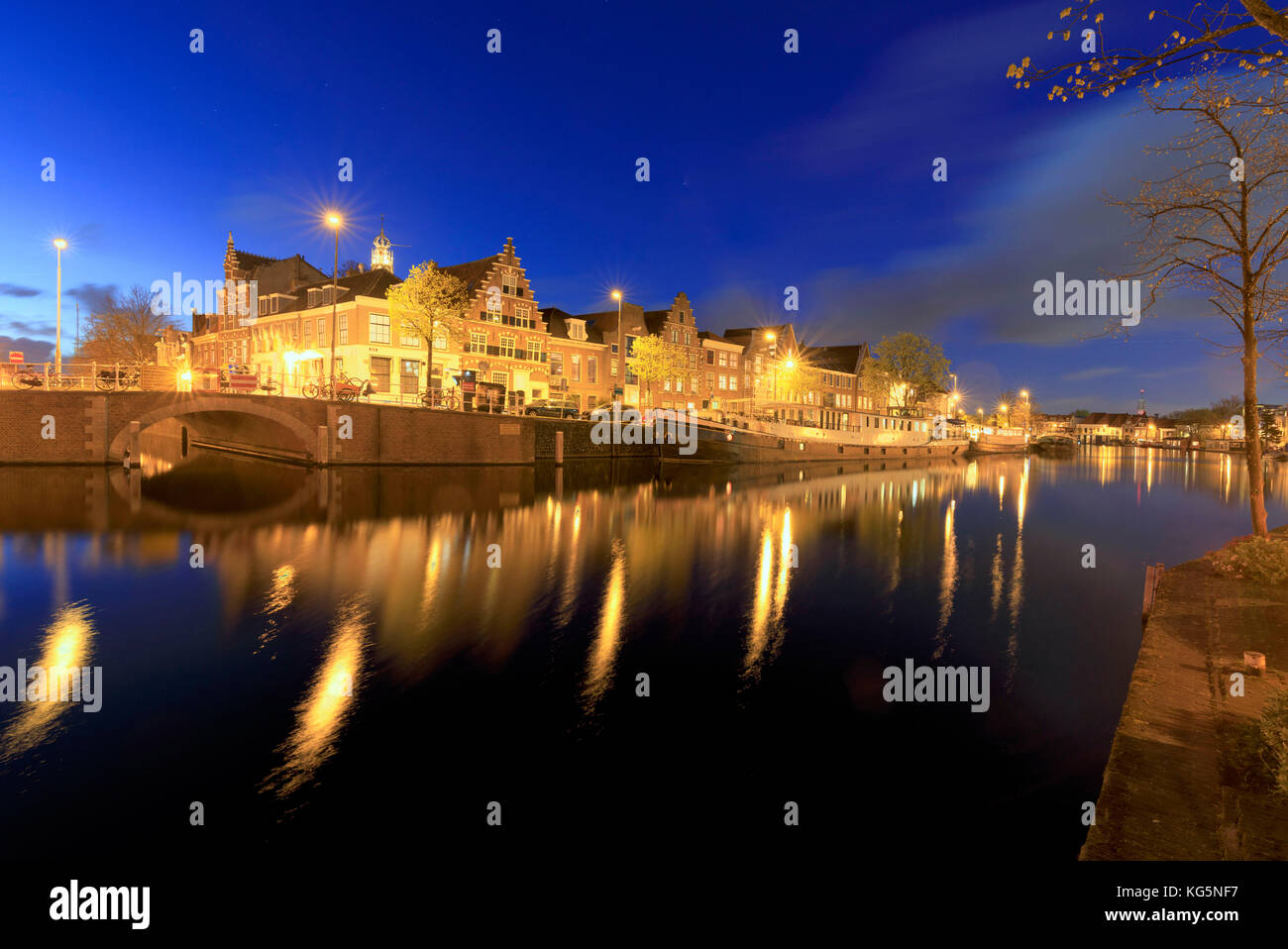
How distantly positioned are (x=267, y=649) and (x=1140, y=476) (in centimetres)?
7364

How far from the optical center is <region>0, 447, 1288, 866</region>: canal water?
5926mm

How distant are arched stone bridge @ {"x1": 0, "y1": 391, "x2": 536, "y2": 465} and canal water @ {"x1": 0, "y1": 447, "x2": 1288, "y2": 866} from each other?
13.6 metres

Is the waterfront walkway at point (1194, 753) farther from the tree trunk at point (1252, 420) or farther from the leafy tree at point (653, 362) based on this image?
the leafy tree at point (653, 362)

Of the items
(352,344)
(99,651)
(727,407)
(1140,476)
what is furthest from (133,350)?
(1140,476)

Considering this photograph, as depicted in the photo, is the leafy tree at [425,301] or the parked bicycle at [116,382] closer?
the parked bicycle at [116,382]

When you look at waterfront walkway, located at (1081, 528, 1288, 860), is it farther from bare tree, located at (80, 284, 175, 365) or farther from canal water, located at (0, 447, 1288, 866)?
bare tree, located at (80, 284, 175, 365)

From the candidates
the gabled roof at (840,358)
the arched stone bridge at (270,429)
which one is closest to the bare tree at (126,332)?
the arched stone bridge at (270,429)

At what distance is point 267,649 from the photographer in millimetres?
9938

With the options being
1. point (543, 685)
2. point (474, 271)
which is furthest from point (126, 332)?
point (543, 685)

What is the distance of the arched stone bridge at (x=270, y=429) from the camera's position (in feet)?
107

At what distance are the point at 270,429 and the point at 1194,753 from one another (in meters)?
46.2

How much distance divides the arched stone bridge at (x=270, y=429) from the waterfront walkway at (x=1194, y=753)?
123 ft
